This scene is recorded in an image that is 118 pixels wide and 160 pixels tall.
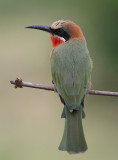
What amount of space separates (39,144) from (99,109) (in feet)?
3.62

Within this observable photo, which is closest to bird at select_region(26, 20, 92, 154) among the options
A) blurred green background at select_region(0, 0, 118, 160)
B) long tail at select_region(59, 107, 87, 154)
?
long tail at select_region(59, 107, 87, 154)

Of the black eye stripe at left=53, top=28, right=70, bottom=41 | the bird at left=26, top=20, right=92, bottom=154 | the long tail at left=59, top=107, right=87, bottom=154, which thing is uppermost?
the black eye stripe at left=53, top=28, right=70, bottom=41

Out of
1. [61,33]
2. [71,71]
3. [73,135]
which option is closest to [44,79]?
[61,33]

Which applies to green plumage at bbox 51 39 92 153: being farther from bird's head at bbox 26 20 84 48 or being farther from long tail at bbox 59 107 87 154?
bird's head at bbox 26 20 84 48

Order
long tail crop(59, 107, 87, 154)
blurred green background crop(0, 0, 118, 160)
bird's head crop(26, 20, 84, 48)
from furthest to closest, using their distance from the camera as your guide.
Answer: blurred green background crop(0, 0, 118, 160)
bird's head crop(26, 20, 84, 48)
long tail crop(59, 107, 87, 154)

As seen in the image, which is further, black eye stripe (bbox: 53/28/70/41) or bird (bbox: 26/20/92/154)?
black eye stripe (bbox: 53/28/70/41)

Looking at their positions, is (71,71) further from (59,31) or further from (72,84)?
(59,31)

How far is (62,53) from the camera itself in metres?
4.09

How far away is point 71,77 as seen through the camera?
152 inches

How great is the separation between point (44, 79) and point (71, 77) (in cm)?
325

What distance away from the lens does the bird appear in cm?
375

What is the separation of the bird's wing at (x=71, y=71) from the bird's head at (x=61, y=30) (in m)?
0.06

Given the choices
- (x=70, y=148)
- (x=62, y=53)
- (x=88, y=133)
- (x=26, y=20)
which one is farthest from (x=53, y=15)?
(x=70, y=148)

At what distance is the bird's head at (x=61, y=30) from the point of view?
420 centimetres
